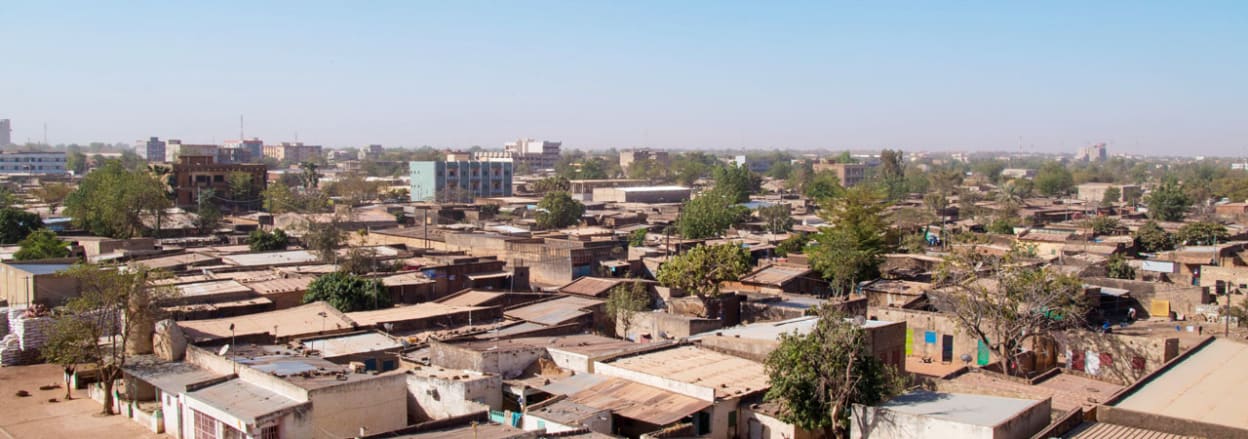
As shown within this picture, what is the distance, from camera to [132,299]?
1722 centimetres

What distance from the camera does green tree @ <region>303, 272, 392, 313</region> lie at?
21500 millimetres

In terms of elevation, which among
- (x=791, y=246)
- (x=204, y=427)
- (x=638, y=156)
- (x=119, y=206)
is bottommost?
(x=204, y=427)

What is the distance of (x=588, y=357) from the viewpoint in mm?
15695

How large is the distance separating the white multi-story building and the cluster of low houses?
266 ft

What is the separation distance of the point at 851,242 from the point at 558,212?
794 inches

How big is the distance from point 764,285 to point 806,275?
155cm

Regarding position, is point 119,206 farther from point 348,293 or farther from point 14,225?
point 348,293

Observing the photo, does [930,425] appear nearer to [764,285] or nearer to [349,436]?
[349,436]

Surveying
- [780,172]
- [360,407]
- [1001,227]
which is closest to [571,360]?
[360,407]

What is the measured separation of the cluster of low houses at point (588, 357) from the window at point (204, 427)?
0.03 meters

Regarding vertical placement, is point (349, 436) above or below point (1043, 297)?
below

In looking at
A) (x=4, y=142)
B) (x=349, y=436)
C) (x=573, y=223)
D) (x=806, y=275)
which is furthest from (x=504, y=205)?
(x=4, y=142)

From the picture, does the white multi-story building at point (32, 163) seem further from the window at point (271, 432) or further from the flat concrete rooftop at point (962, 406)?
the flat concrete rooftop at point (962, 406)

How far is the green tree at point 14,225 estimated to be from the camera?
36625mm
